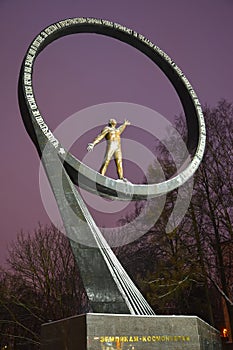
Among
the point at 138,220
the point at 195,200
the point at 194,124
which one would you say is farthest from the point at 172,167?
the point at 194,124

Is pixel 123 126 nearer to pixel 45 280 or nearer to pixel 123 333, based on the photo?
pixel 123 333

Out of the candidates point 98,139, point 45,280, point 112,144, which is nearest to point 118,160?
point 112,144

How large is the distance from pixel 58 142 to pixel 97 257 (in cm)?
260

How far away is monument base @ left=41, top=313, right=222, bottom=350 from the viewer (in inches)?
262

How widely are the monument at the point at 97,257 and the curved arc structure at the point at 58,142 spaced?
22 millimetres

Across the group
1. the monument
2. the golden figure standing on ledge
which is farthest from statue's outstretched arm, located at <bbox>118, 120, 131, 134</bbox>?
the monument

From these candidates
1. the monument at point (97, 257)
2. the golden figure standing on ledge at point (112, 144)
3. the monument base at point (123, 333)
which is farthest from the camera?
the golden figure standing on ledge at point (112, 144)

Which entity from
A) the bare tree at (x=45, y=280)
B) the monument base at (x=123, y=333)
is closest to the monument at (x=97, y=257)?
the monument base at (x=123, y=333)

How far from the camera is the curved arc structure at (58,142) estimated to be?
8.94 metres

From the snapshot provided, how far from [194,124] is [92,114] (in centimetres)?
287

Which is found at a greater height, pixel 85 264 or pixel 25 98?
pixel 25 98

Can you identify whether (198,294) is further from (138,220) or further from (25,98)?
(25,98)

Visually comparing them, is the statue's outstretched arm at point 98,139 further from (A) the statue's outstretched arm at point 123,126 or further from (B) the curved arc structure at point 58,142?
(B) the curved arc structure at point 58,142

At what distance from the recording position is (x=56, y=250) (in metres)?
23.5
